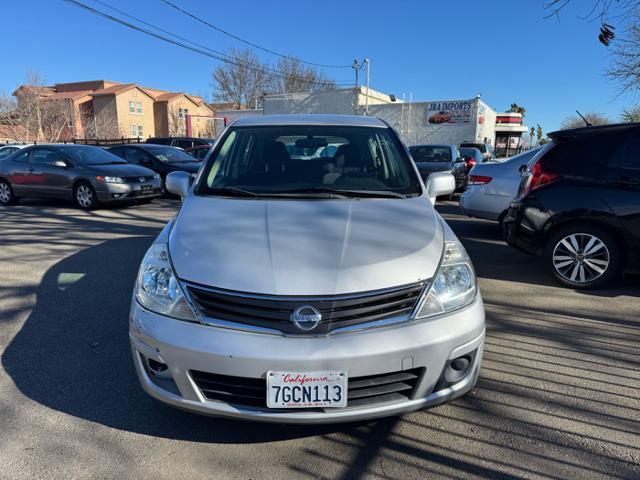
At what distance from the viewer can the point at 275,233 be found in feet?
8.49

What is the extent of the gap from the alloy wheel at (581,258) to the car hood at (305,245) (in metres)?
2.66

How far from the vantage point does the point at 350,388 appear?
6.93 feet

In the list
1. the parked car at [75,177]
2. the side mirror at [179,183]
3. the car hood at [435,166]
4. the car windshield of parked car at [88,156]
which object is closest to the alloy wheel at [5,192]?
the parked car at [75,177]

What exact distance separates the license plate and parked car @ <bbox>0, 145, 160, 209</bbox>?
9286 mm

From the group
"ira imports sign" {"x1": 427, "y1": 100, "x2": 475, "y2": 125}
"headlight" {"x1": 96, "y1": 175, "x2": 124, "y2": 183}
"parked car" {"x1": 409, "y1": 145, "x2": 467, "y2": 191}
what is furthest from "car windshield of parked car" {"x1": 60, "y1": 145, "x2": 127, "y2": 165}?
"ira imports sign" {"x1": 427, "y1": 100, "x2": 475, "y2": 125}

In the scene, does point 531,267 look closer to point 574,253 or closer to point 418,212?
point 574,253

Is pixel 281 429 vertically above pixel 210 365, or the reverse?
pixel 210 365

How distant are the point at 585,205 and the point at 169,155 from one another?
1108cm

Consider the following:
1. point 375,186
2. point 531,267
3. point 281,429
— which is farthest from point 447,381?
point 531,267

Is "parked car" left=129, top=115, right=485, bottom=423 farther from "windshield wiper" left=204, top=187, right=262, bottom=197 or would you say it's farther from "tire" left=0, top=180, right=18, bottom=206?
"tire" left=0, top=180, right=18, bottom=206

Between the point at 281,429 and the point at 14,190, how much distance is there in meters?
11.4

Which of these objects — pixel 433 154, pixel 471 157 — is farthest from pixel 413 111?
pixel 433 154

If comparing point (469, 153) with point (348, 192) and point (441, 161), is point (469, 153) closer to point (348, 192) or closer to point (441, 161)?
point (441, 161)

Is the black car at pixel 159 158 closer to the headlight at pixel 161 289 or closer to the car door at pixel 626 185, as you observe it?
the car door at pixel 626 185
